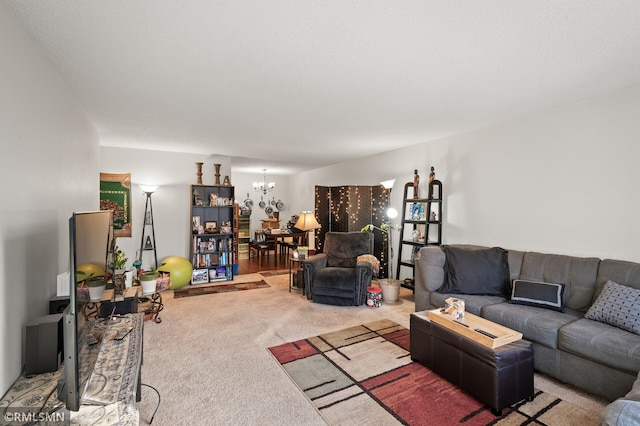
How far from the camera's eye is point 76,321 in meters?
1.22

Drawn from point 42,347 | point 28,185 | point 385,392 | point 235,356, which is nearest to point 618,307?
point 385,392

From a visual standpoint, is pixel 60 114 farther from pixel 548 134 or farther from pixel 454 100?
pixel 548 134

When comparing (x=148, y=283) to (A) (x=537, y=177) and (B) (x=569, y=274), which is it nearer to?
(B) (x=569, y=274)

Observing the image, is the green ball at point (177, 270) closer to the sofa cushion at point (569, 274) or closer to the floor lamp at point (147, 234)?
the floor lamp at point (147, 234)

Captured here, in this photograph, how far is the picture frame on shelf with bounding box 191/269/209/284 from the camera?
5.46 metres

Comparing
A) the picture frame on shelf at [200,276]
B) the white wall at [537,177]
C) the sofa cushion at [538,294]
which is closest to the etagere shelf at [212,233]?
the picture frame on shelf at [200,276]

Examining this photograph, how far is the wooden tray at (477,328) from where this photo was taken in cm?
213

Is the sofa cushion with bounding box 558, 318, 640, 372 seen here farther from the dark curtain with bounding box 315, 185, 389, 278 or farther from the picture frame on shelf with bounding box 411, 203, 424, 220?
the dark curtain with bounding box 315, 185, 389, 278

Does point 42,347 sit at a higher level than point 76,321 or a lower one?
lower

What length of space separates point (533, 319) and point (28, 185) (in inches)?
143

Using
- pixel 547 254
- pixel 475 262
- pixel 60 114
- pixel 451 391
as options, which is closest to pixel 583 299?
pixel 547 254

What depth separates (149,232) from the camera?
5328mm

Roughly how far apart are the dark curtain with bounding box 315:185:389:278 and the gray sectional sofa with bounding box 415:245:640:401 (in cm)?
204

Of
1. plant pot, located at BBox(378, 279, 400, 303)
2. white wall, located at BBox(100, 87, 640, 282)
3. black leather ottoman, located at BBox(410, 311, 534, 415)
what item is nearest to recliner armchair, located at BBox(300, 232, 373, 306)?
plant pot, located at BBox(378, 279, 400, 303)
